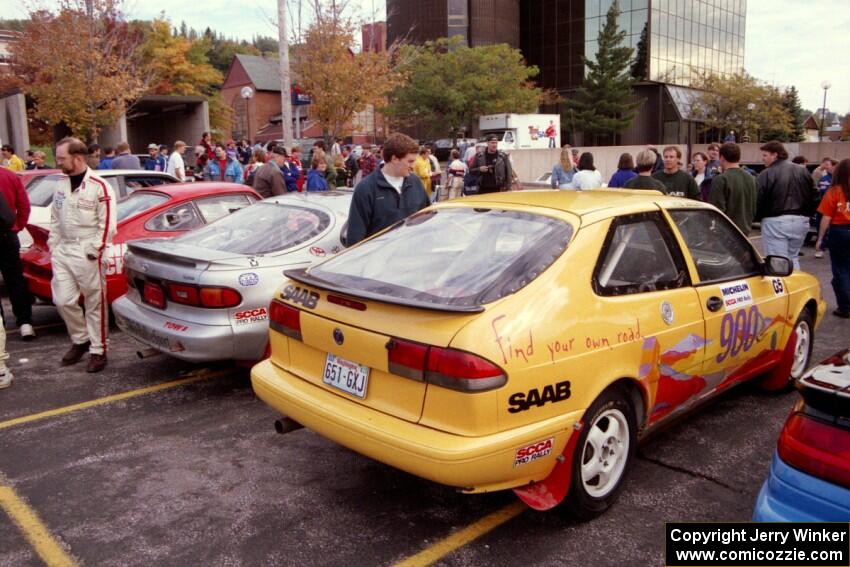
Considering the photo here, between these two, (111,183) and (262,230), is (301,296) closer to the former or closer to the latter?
(262,230)

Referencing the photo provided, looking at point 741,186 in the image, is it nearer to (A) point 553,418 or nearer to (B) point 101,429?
(A) point 553,418

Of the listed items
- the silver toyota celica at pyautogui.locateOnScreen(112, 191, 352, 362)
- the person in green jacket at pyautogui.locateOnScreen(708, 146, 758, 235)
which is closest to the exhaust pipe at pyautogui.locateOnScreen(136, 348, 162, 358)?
the silver toyota celica at pyautogui.locateOnScreen(112, 191, 352, 362)

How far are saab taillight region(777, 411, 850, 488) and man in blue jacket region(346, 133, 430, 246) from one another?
355 centimetres

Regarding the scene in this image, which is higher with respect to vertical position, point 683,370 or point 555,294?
point 555,294

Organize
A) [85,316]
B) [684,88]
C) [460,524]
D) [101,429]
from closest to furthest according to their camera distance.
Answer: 1. [460,524]
2. [101,429]
3. [85,316]
4. [684,88]

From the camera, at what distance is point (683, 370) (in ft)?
12.2

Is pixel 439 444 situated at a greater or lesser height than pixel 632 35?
lesser

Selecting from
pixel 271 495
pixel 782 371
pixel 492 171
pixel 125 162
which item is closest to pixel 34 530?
pixel 271 495

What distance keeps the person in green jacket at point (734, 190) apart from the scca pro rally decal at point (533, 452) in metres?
5.20

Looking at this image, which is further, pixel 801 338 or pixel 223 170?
pixel 223 170

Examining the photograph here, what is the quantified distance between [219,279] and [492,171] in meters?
7.59

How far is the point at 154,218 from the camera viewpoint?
23.0ft

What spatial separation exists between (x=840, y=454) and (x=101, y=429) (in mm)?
4271

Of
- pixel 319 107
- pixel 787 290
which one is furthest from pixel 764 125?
pixel 787 290
